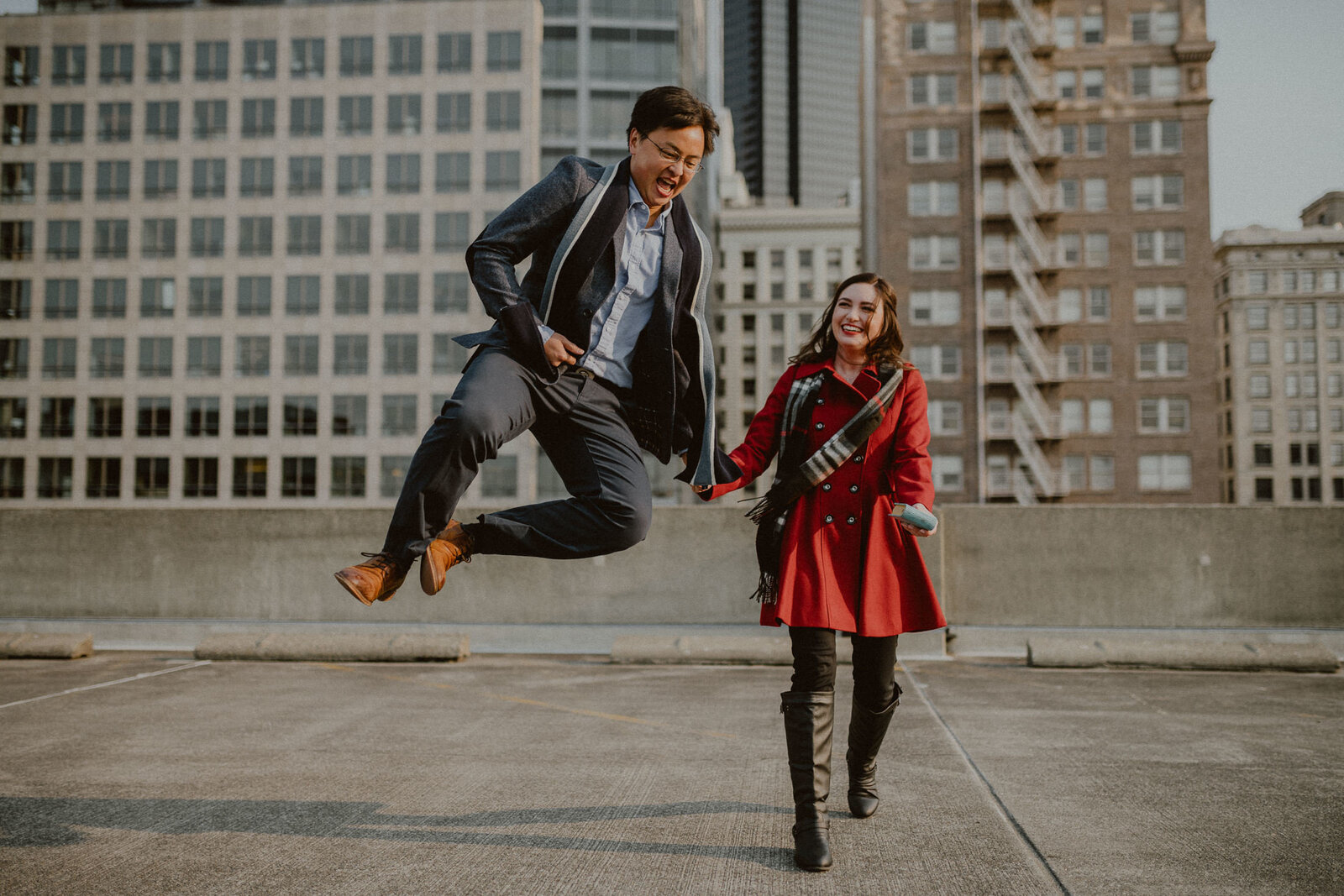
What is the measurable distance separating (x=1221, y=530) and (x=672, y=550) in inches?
238

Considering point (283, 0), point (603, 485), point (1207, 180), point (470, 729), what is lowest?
point (470, 729)

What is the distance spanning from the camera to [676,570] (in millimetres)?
11984

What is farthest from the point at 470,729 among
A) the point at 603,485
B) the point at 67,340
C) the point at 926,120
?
the point at 67,340

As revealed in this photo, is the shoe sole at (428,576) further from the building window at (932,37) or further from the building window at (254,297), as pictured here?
the building window at (254,297)

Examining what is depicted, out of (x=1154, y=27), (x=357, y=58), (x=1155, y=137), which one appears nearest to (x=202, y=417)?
(x=357, y=58)

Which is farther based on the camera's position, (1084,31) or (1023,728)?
(1084,31)

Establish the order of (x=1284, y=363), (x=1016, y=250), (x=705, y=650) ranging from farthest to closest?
(x=1284, y=363)
(x=1016, y=250)
(x=705, y=650)

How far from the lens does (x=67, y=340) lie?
64625 millimetres

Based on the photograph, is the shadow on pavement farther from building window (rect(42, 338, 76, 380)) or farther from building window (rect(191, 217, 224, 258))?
building window (rect(42, 338, 76, 380))

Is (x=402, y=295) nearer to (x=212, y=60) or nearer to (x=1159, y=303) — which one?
(x=212, y=60)

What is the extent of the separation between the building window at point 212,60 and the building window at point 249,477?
78.0 feet

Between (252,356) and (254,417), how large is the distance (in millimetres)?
3731

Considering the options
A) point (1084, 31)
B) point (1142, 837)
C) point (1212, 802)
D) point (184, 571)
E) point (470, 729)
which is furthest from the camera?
point (1084, 31)

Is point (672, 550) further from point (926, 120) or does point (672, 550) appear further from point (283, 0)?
point (283, 0)
